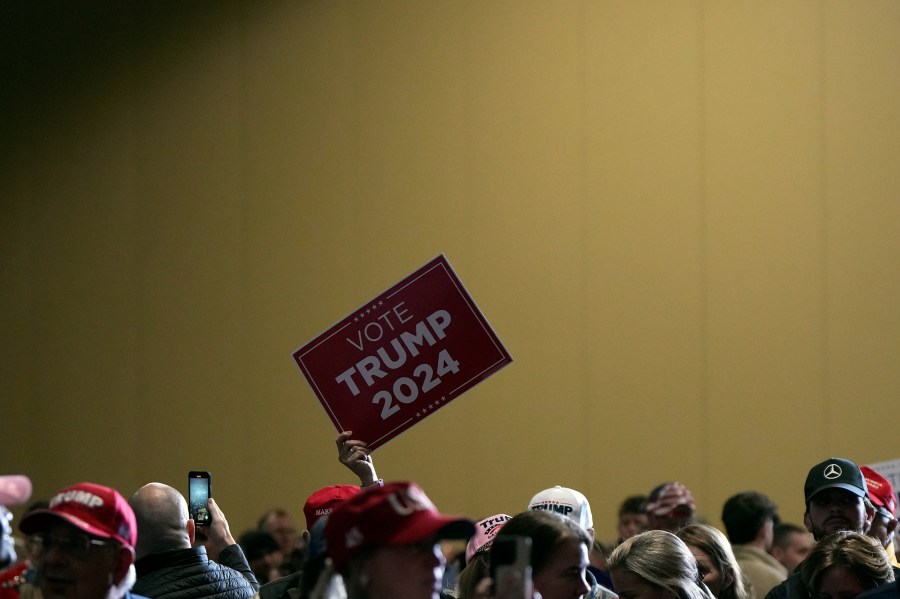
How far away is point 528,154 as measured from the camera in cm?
1065

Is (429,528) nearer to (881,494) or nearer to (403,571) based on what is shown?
(403,571)

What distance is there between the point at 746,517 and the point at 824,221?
4.51 meters

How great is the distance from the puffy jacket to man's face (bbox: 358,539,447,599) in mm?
1682

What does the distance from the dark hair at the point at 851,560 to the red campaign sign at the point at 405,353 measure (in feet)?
4.14

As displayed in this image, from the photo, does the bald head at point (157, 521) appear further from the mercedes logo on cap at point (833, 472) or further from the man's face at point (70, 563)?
the mercedes logo on cap at point (833, 472)

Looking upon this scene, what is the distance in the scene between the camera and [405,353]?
479 centimetres

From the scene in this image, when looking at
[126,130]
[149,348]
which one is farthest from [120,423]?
[126,130]

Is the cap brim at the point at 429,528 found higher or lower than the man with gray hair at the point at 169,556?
higher

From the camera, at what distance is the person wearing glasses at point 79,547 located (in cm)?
306

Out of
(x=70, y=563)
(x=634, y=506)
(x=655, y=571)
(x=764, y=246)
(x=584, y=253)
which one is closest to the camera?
(x=70, y=563)

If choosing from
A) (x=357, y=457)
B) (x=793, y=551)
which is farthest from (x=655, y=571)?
(x=793, y=551)

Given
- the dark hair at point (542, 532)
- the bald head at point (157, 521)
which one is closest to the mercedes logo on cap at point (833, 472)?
the dark hair at point (542, 532)

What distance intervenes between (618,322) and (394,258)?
183cm

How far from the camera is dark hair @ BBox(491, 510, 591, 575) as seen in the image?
3.40 m
